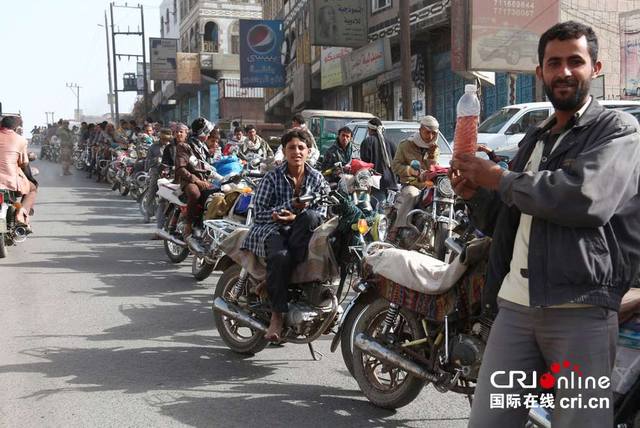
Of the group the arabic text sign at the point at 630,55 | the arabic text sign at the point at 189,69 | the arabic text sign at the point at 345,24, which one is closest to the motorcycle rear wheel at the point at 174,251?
the arabic text sign at the point at 630,55

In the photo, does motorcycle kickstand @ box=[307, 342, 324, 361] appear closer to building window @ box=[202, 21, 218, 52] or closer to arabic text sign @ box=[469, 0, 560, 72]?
arabic text sign @ box=[469, 0, 560, 72]

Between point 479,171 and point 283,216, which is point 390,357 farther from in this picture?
point 479,171

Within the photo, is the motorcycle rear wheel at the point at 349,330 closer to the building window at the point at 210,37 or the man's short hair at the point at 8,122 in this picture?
the man's short hair at the point at 8,122

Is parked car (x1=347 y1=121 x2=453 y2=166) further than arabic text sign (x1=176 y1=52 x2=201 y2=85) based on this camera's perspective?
No

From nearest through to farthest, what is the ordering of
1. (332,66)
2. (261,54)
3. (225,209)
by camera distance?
(225,209) < (332,66) < (261,54)

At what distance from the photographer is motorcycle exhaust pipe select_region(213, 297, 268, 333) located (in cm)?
522

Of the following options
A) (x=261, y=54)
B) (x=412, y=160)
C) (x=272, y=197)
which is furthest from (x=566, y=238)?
(x=261, y=54)

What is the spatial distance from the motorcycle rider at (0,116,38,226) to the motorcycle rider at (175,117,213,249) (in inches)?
98.3

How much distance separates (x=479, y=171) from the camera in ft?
7.66

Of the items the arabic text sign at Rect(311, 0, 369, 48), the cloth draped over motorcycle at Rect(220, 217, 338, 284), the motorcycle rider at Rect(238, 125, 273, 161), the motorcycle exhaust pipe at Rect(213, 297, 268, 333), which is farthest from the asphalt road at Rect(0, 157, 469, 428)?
the arabic text sign at Rect(311, 0, 369, 48)

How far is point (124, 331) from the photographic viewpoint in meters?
6.31

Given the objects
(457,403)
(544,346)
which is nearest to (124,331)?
(457,403)

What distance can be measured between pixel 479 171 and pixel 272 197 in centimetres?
319

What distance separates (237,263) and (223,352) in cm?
72
